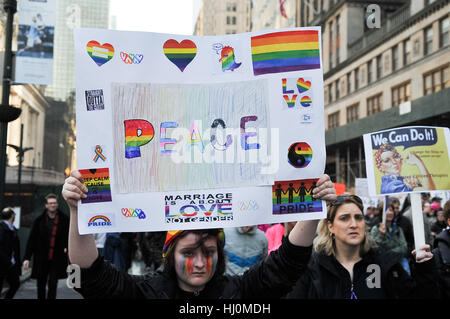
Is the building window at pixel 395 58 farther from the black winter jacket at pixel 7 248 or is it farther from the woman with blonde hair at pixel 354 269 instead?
the woman with blonde hair at pixel 354 269

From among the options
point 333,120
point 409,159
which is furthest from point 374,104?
point 409,159

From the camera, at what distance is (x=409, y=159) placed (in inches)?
142

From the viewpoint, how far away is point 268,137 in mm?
2361

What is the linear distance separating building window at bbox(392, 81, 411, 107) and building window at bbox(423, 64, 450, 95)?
180 centimetres

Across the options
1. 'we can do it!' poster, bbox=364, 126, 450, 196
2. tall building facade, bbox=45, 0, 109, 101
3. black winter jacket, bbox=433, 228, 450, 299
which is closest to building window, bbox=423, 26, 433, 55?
tall building facade, bbox=45, 0, 109, 101

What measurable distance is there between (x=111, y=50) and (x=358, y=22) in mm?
35583

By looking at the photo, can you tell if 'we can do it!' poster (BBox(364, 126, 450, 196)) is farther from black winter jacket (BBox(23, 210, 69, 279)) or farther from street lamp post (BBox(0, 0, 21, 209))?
black winter jacket (BBox(23, 210, 69, 279))

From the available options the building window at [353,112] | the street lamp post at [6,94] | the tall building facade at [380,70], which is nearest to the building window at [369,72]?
the tall building facade at [380,70]

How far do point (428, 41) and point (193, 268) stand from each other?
26177 mm

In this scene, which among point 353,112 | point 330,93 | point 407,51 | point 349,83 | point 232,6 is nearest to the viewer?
point 407,51

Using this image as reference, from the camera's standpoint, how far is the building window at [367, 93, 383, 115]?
3153 cm

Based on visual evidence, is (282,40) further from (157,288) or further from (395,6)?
(395,6)

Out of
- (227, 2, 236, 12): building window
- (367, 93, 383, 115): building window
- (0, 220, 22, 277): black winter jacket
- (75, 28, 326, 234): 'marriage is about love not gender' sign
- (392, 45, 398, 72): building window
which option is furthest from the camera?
(227, 2, 236, 12): building window

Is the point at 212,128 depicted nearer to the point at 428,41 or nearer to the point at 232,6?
the point at 428,41
